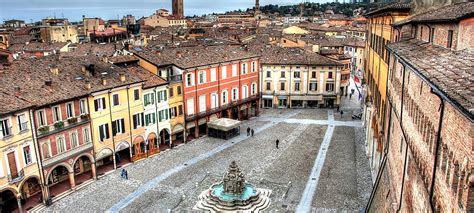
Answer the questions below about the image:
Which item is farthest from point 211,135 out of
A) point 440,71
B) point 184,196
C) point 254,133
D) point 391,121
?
point 440,71

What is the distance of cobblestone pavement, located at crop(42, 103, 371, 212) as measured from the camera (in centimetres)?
2970

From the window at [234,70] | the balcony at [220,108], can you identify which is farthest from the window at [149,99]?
the window at [234,70]

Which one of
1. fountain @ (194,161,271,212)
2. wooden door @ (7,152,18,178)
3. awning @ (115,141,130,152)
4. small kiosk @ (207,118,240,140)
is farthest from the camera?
small kiosk @ (207,118,240,140)

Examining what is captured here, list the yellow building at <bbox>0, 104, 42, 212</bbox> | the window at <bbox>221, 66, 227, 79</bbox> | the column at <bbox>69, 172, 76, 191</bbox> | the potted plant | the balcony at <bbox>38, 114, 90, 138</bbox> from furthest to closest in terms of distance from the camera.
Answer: the window at <bbox>221, 66, 227, 79</bbox> → the column at <bbox>69, 172, 76, 191</bbox> → the potted plant → the balcony at <bbox>38, 114, 90, 138</bbox> → the yellow building at <bbox>0, 104, 42, 212</bbox>

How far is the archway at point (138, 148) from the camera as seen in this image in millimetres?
38969

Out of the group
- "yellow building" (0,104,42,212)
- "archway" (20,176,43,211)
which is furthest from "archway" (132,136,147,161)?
"yellow building" (0,104,42,212)

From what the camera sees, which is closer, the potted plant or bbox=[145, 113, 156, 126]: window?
the potted plant

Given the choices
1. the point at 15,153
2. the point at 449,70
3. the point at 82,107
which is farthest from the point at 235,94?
the point at 449,70

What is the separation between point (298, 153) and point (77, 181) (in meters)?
21.3

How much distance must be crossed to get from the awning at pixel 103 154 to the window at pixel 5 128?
869cm

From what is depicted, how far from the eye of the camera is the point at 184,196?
101 feet

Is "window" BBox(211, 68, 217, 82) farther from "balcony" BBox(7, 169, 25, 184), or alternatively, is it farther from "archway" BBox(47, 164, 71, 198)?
"balcony" BBox(7, 169, 25, 184)

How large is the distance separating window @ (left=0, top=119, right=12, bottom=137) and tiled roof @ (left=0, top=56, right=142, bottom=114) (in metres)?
0.75

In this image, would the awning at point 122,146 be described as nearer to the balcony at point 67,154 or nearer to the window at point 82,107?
the balcony at point 67,154
